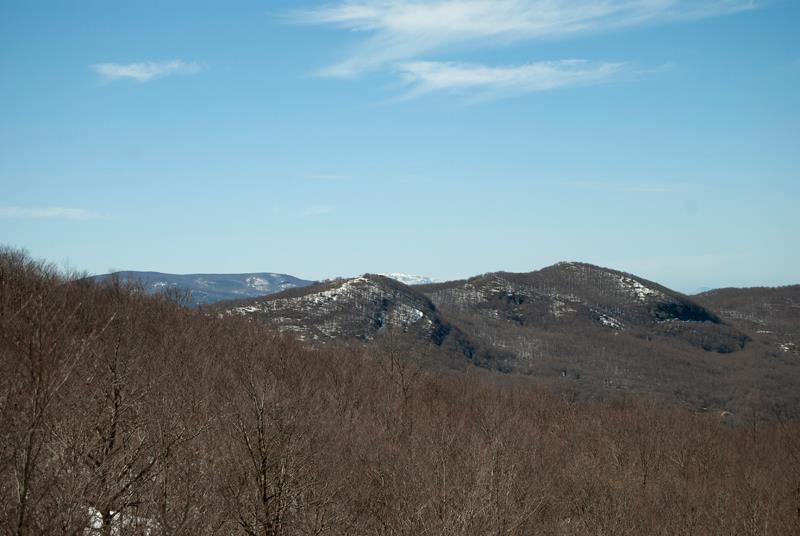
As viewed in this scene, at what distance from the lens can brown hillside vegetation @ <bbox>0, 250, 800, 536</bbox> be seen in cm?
1398

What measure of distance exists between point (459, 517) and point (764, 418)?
546ft

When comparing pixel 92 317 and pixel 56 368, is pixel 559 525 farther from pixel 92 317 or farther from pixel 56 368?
pixel 92 317

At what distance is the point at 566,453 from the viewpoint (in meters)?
65.1

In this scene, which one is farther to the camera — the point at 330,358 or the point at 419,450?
the point at 330,358

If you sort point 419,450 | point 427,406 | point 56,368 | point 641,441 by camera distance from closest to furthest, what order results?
1. point 56,368
2. point 419,450
3. point 641,441
4. point 427,406

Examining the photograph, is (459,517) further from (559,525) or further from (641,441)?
(641,441)

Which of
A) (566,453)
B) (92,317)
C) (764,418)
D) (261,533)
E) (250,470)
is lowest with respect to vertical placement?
(764,418)

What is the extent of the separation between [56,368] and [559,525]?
37.0m

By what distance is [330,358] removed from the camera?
86125 millimetres

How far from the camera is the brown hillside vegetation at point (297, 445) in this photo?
551 inches

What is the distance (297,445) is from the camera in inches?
1082

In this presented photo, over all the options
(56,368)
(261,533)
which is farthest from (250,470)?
(56,368)

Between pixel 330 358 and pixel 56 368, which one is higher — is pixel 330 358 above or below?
below

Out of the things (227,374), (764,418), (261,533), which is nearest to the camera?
(261,533)
